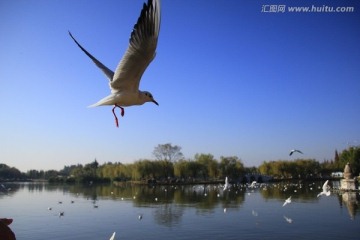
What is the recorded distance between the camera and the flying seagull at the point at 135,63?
12.3ft

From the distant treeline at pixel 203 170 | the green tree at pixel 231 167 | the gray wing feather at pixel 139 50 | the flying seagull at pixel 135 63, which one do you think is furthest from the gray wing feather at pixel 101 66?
the green tree at pixel 231 167

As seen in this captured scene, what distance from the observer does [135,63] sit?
421cm

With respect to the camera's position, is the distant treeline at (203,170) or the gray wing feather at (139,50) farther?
the distant treeline at (203,170)

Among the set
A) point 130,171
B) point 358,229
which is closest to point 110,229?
point 358,229

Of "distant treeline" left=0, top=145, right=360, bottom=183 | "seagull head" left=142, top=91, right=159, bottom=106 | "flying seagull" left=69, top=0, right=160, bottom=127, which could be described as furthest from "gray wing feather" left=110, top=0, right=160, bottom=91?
"distant treeline" left=0, top=145, right=360, bottom=183

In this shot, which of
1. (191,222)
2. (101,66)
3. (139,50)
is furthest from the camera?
(191,222)

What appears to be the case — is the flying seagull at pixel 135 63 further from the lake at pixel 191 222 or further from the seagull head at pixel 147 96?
the lake at pixel 191 222

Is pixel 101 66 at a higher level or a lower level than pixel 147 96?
higher

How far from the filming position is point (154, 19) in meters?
3.72

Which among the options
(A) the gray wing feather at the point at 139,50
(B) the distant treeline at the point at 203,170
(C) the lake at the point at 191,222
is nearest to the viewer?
(A) the gray wing feather at the point at 139,50

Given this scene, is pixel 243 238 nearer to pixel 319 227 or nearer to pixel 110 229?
pixel 319 227

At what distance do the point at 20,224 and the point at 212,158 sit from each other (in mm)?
57850

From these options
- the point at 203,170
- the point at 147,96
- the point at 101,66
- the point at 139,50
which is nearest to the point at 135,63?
the point at 139,50

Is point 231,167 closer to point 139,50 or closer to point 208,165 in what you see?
point 208,165
